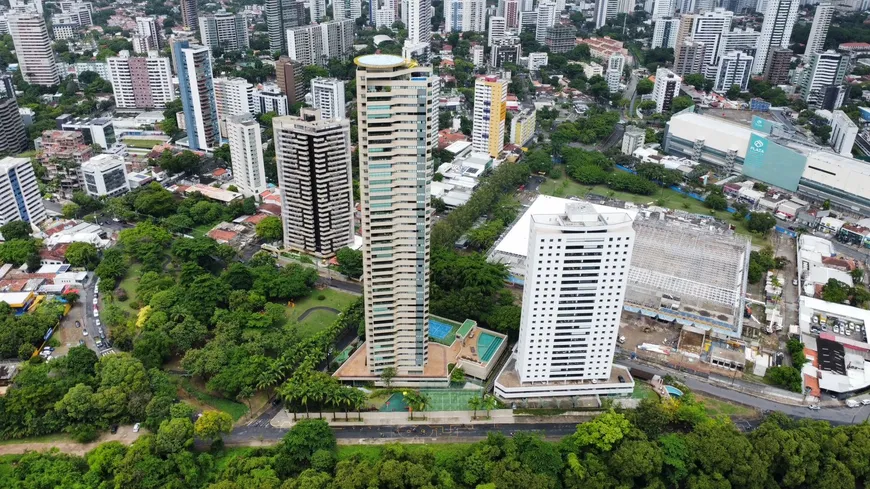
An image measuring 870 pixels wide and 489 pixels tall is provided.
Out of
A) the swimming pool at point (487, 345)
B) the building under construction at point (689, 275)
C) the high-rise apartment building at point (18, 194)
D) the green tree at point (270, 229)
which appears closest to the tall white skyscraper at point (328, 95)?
the green tree at point (270, 229)

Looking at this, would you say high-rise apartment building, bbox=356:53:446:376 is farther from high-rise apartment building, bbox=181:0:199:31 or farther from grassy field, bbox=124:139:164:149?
high-rise apartment building, bbox=181:0:199:31

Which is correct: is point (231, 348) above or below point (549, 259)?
below

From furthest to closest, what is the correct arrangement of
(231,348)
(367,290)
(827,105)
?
(827,105), (231,348), (367,290)

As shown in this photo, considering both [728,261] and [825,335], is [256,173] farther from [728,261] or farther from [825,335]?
[825,335]

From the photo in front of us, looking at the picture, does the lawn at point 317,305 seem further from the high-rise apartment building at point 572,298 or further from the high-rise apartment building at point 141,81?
the high-rise apartment building at point 141,81

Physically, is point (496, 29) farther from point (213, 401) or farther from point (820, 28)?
point (213, 401)

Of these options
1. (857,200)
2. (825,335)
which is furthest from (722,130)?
(825,335)
